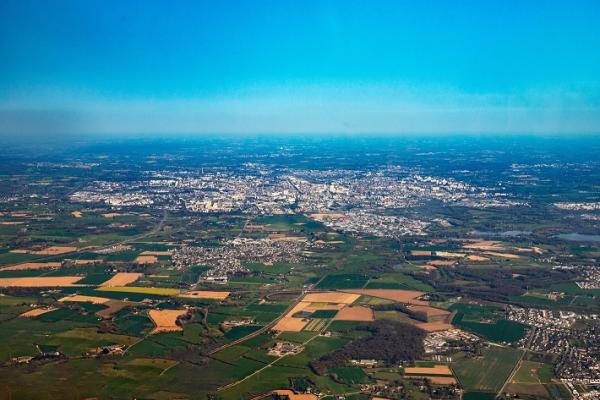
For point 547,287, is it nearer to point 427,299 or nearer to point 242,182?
point 427,299

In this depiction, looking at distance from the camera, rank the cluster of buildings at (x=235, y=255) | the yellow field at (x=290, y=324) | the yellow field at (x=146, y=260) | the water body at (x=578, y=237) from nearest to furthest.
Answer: the yellow field at (x=290, y=324)
the cluster of buildings at (x=235, y=255)
the yellow field at (x=146, y=260)
the water body at (x=578, y=237)

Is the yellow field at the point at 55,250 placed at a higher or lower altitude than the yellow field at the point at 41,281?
lower

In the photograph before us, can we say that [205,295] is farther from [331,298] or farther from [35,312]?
[35,312]

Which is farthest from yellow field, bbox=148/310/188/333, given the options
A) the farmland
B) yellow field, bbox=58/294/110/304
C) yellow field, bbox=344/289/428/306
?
yellow field, bbox=344/289/428/306

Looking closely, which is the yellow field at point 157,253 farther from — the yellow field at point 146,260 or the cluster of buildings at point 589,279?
the cluster of buildings at point 589,279

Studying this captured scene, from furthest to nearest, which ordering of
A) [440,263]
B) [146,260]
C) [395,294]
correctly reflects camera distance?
[146,260] < [440,263] < [395,294]

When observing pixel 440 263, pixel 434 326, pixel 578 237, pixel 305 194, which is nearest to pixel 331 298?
pixel 434 326

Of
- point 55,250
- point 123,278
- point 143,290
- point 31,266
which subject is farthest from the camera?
A: point 55,250

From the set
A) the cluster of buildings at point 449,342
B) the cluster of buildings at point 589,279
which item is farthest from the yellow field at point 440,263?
the cluster of buildings at point 449,342

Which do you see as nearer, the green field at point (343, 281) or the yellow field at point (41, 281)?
the yellow field at point (41, 281)
